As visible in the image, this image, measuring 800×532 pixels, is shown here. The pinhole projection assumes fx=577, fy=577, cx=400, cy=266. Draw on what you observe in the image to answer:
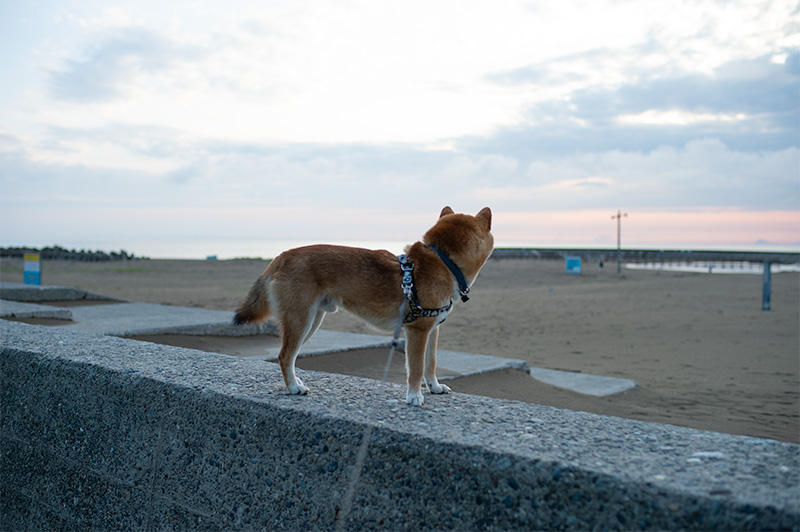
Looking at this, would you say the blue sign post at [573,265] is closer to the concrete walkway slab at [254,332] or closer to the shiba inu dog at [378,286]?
the concrete walkway slab at [254,332]

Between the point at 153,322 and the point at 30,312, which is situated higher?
the point at 30,312

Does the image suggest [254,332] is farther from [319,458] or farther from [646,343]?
[646,343]

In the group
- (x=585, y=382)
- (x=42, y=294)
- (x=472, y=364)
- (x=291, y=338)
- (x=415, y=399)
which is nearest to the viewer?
(x=415, y=399)

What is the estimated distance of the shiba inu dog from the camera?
3.16 m

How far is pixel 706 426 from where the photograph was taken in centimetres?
585

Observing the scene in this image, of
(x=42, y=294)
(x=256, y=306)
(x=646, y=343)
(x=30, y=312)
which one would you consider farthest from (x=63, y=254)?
(x=256, y=306)

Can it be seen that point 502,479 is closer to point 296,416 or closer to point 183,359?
point 296,416

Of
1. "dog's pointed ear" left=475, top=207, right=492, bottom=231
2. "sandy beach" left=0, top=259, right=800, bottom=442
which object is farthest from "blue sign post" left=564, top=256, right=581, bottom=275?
"dog's pointed ear" left=475, top=207, right=492, bottom=231

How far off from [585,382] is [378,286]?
17.2 feet

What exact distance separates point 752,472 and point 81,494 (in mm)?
3500

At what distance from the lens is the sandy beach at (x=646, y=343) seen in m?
6.43

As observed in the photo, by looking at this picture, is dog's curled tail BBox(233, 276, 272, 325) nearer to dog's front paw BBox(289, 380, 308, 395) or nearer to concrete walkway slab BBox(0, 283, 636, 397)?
dog's front paw BBox(289, 380, 308, 395)

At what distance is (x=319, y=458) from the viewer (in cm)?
251

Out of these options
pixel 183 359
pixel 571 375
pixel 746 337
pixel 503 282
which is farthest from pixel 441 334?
pixel 503 282
